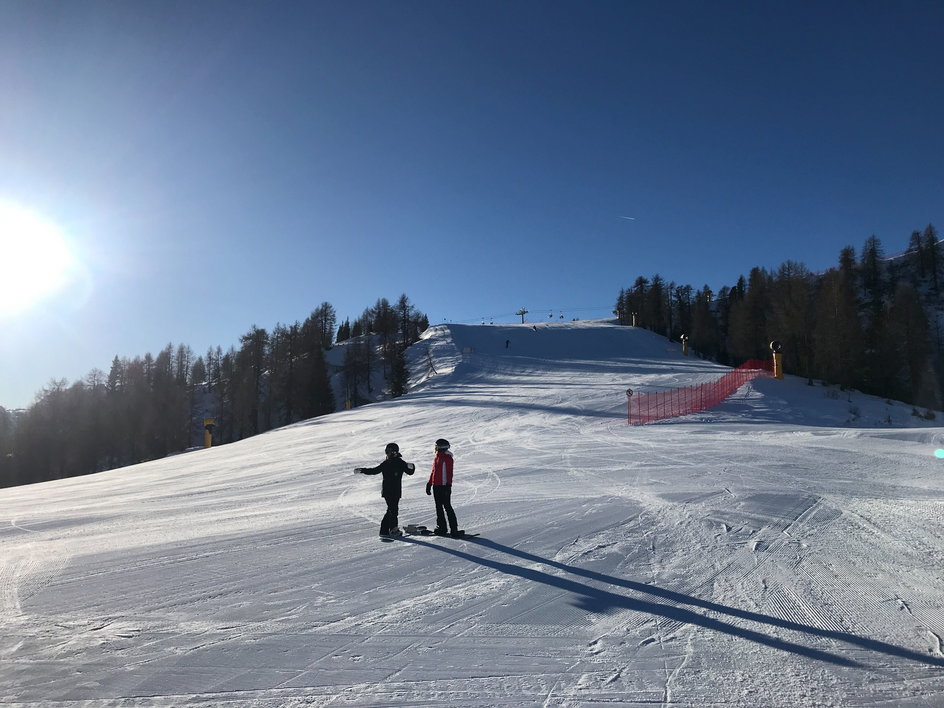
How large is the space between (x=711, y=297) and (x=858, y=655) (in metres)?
88.2

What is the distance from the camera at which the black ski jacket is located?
708 centimetres

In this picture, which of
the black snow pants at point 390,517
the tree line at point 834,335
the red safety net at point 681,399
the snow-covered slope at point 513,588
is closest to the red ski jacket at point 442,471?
the black snow pants at point 390,517

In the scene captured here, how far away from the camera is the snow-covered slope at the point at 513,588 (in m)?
3.34

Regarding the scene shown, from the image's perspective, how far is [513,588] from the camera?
496cm

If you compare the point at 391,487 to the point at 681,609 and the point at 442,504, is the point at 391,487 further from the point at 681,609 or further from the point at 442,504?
the point at 681,609

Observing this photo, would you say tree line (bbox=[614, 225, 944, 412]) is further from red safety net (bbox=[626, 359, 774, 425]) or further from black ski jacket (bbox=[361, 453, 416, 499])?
black ski jacket (bbox=[361, 453, 416, 499])

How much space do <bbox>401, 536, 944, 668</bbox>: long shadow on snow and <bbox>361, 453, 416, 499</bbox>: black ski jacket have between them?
1394 mm

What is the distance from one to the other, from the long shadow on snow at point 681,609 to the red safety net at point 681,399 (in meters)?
14.4

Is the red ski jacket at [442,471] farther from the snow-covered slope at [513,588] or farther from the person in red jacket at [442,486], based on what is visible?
Answer: the snow-covered slope at [513,588]

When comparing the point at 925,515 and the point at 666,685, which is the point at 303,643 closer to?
the point at 666,685

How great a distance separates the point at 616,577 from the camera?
17.0 feet

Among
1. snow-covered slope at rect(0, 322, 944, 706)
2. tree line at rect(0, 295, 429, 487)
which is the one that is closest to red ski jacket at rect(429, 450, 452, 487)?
snow-covered slope at rect(0, 322, 944, 706)

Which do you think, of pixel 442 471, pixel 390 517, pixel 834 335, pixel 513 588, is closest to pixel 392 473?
pixel 390 517

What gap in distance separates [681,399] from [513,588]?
66.4 feet
